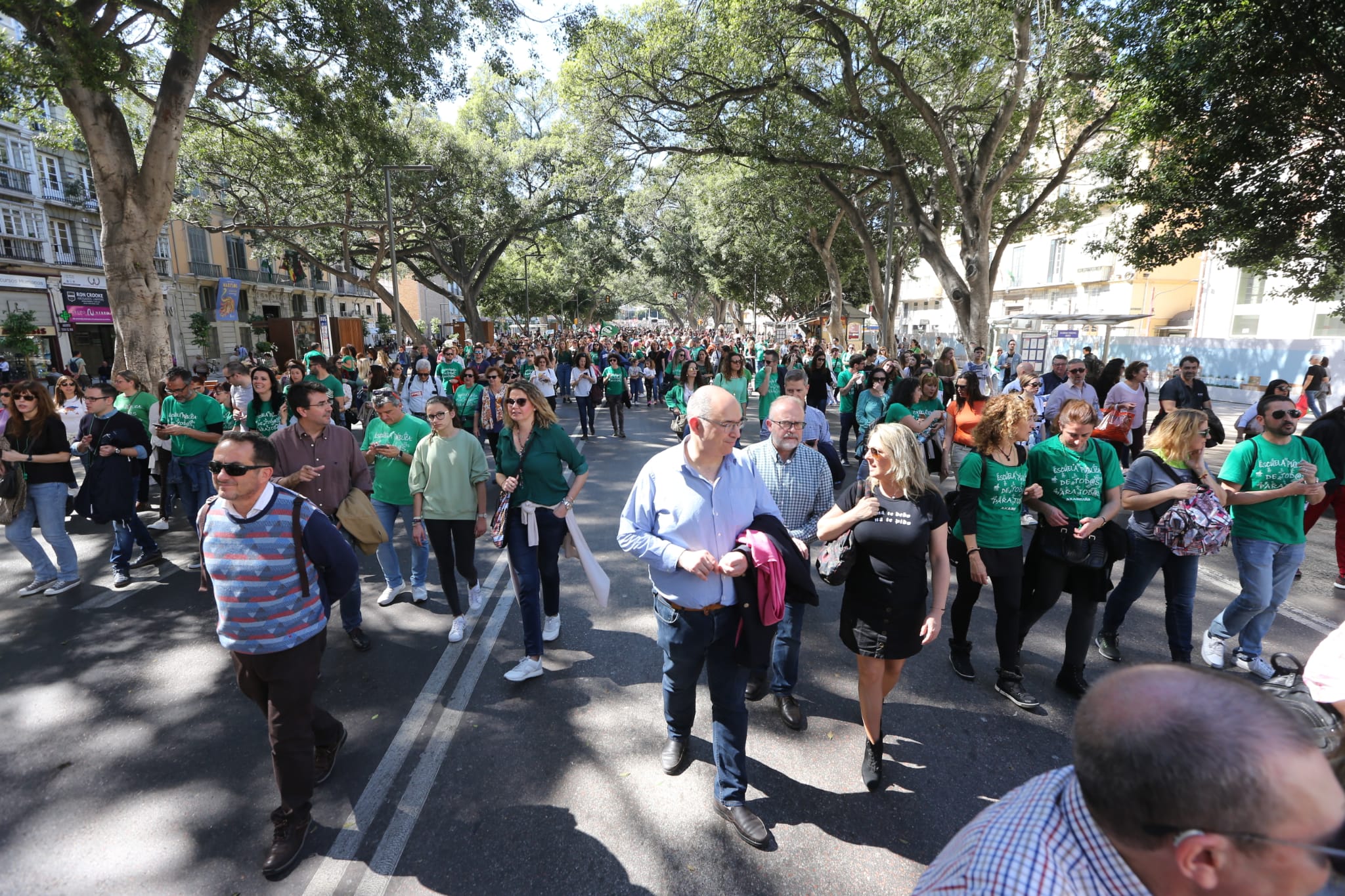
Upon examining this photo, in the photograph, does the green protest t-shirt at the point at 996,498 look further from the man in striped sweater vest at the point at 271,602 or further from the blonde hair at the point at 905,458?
the man in striped sweater vest at the point at 271,602

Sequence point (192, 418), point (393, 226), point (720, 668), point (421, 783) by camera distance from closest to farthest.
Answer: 1. point (720, 668)
2. point (421, 783)
3. point (192, 418)
4. point (393, 226)

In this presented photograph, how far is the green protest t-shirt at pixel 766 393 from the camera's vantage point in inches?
330

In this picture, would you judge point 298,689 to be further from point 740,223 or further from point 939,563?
point 740,223

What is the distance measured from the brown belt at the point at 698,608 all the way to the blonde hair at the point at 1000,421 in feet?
6.52

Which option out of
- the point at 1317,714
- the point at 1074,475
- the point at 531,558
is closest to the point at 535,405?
the point at 531,558

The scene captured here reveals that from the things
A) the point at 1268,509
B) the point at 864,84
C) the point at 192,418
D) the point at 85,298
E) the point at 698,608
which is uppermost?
the point at 864,84

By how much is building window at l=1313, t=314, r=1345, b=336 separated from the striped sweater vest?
1349 inches

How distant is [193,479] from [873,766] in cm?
677

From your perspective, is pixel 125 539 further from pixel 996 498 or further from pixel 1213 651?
pixel 1213 651

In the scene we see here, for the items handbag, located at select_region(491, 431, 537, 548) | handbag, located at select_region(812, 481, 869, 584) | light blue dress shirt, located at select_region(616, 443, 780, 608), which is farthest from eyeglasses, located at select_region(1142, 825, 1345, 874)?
handbag, located at select_region(491, 431, 537, 548)

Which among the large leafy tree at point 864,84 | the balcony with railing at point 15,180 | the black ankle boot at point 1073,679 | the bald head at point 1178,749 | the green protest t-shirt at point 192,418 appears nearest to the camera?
the bald head at point 1178,749

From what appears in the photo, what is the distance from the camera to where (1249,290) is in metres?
27.3

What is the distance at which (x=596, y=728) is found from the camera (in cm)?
362

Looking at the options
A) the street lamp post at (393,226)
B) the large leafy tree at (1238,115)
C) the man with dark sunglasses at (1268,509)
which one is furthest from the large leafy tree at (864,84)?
the man with dark sunglasses at (1268,509)
